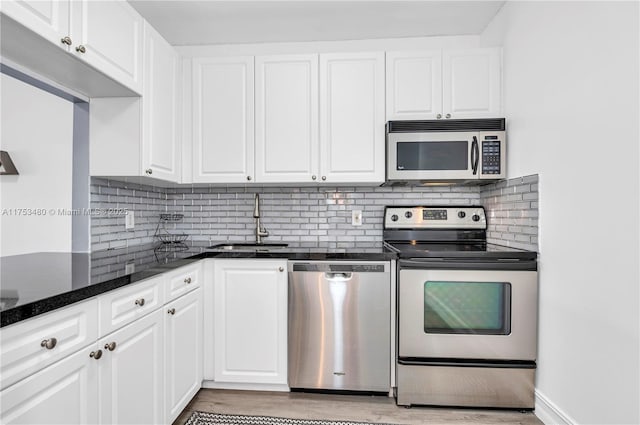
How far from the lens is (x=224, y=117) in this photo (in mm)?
2473

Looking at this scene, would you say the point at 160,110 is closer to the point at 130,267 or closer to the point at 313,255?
the point at 130,267

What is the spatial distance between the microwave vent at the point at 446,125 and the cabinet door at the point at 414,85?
0.09 metres

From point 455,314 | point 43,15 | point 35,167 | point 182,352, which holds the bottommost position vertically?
point 182,352

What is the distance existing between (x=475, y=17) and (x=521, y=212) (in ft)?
4.49

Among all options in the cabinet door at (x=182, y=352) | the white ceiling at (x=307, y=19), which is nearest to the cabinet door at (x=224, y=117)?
the white ceiling at (x=307, y=19)

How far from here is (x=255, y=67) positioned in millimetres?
2447

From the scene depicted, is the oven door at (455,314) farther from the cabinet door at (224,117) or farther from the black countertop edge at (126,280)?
the cabinet door at (224,117)

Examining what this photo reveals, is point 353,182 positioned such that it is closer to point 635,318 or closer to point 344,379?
point 344,379

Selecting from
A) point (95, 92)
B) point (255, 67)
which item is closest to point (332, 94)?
point (255, 67)

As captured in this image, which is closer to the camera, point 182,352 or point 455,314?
point 182,352

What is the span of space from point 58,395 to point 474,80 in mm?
2659

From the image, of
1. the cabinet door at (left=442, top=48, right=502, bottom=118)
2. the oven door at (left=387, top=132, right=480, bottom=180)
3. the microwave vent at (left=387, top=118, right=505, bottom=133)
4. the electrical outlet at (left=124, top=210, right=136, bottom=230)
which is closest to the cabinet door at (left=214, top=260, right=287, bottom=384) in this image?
the electrical outlet at (left=124, top=210, right=136, bottom=230)

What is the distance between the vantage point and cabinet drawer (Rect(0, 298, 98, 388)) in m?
0.87

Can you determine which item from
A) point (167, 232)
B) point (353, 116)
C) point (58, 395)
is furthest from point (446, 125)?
point (58, 395)
